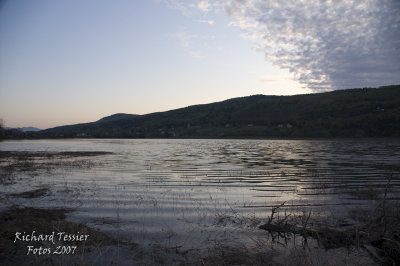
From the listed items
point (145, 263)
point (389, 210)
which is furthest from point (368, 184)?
point (145, 263)

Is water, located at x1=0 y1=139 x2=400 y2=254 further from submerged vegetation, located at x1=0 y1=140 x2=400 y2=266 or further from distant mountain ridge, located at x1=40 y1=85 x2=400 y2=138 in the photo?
distant mountain ridge, located at x1=40 y1=85 x2=400 y2=138

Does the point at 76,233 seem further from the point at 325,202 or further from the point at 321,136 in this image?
the point at 321,136

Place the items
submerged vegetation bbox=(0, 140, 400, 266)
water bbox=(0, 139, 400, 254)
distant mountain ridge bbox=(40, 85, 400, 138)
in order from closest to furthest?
1. submerged vegetation bbox=(0, 140, 400, 266)
2. water bbox=(0, 139, 400, 254)
3. distant mountain ridge bbox=(40, 85, 400, 138)

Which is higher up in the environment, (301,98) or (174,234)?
(301,98)

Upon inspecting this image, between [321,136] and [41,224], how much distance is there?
114271mm

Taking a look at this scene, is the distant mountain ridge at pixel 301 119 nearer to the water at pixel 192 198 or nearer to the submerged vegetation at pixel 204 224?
the water at pixel 192 198

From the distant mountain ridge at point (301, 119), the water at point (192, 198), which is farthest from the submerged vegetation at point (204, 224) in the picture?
the distant mountain ridge at point (301, 119)

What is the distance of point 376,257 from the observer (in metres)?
7.09

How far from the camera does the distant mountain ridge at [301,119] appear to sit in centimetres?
10731

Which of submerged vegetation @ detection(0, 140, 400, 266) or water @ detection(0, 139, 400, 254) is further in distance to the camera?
water @ detection(0, 139, 400, 254)

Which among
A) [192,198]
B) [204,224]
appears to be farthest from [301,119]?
[204,224]

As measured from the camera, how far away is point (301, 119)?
136 metres

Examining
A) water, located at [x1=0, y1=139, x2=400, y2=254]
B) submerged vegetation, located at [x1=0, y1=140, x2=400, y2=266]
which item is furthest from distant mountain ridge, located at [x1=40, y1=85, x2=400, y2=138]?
submerged vegetation, located at [x1=0, y1=140, x2=400, y2=266]

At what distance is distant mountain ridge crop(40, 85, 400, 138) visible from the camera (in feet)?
352
